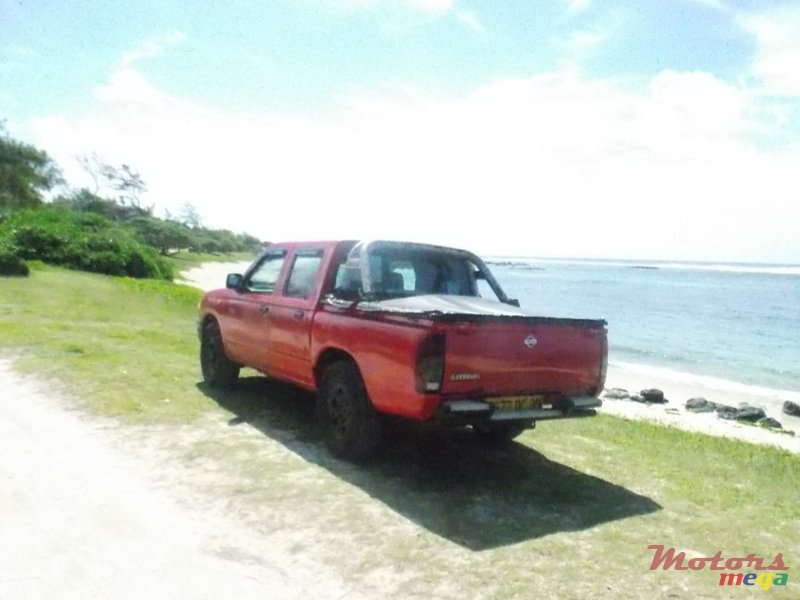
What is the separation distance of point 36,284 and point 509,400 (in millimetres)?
20360

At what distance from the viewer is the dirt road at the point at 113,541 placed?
3.50 metres

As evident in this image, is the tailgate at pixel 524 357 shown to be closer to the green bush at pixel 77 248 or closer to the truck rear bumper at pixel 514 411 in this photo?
the truck rear bumper at pixel 514 411

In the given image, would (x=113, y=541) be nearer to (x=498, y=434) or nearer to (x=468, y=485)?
(x=468, y=485)

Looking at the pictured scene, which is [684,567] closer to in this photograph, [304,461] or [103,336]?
[304,461]

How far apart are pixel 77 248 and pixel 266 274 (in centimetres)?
2620

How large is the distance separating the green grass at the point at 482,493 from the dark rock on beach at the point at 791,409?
1146 cm

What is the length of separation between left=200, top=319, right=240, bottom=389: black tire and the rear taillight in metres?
4.13

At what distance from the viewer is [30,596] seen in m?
3.33

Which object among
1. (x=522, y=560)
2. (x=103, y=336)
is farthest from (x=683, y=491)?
(x=103, y=336)

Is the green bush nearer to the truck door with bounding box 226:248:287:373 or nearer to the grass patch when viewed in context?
the grass patch

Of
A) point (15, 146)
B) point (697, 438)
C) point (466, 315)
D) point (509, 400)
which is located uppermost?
point (15, 146)

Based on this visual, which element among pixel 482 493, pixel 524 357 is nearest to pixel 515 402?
pixel 524 357

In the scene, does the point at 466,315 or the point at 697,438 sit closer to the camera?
the point at 466,315

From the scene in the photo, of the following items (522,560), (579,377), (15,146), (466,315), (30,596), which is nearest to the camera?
(30,596)
